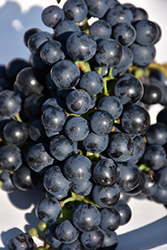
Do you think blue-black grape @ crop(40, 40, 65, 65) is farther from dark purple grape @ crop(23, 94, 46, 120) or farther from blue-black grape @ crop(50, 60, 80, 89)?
dark purple grape @ crop(23, 94, 46, 120)

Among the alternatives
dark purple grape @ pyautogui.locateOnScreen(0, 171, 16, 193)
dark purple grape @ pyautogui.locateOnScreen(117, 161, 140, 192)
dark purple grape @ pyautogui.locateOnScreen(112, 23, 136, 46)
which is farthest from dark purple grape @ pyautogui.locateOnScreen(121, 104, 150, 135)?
dark purple grape @ pyautogui.locateOnScreen(0, 171, 16, 193)

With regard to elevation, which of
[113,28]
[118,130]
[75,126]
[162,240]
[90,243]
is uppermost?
[113,28]

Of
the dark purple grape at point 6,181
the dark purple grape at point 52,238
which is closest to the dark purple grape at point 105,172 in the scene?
the dark purple grape at point 52,238

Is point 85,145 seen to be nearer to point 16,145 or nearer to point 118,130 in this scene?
point 118,130

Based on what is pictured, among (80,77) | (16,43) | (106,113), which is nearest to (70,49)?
(80,77)

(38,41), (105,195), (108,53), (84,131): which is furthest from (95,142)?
(38,41)

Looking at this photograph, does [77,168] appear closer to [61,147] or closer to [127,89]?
[61,147]
